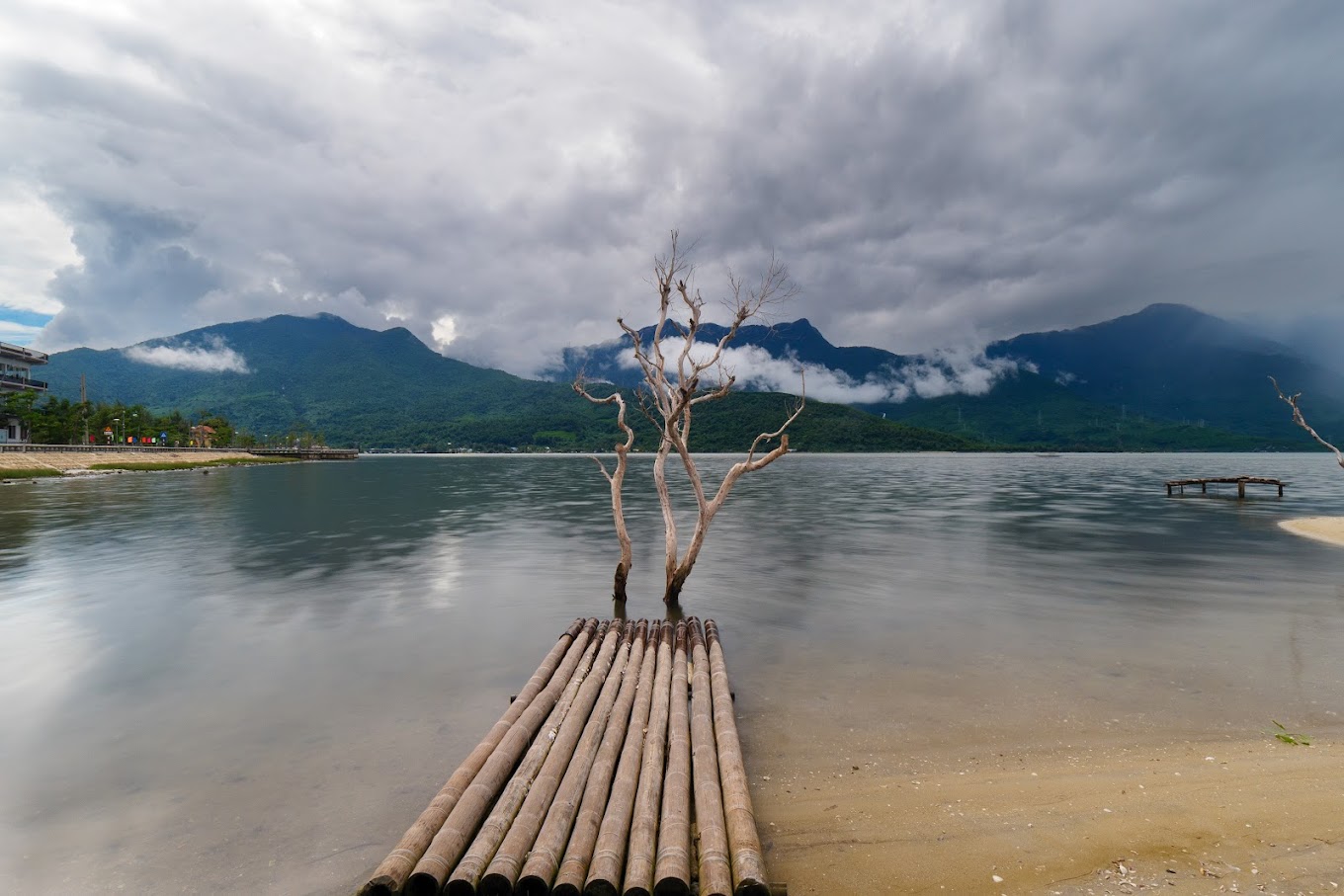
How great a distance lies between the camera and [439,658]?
14.8m

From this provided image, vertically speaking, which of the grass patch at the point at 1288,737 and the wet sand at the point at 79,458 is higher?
the wet sand at the point at 79,458

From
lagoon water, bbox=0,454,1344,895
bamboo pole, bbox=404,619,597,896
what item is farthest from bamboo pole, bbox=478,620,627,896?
lagoon water, bbox=0,454,1344,895

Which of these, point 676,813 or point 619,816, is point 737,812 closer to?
point 676,813

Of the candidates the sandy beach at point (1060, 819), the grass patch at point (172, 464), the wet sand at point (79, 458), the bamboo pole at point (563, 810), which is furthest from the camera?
the grass patch at point (172, 464)

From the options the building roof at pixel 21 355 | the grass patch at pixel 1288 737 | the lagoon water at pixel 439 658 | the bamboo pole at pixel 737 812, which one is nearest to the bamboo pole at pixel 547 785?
the bamboo pole at pixel 737 812

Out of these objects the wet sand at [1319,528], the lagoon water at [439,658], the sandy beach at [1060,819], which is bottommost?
the wet sand at [1319,528]

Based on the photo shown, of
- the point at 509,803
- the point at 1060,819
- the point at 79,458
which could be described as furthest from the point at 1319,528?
the point at 79,458

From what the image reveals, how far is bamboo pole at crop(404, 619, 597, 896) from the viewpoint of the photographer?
5832mm

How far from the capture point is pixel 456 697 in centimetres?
1230

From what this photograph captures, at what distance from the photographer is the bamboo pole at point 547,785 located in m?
5.71

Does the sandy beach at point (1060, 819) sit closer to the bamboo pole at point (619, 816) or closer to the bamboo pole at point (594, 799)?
the bamboo pole at point (619, 816)

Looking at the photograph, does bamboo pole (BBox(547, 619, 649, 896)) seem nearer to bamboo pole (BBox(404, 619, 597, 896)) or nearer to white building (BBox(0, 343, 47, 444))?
bamboo pole (BBox(404, 619, 597, 896))

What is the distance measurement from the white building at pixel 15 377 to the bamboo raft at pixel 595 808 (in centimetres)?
15192

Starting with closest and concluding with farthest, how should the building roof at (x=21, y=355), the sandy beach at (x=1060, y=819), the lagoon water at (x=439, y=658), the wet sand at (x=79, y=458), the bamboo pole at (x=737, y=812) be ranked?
the bamboo pole at (x=737, y=812) < the sandy beach at (x=1060, y=819) < the lagoon water at (x=439, y=658) < the wet sand at (x=79, y=458) < the building roof at (x=21, y=355)
